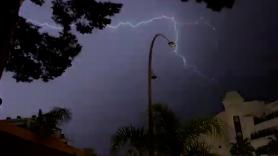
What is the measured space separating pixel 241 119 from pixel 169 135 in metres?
64.9

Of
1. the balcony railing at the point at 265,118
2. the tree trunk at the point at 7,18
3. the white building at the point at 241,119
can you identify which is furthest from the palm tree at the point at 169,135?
the white building at the point at 241,119

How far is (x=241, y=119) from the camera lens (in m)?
75.2

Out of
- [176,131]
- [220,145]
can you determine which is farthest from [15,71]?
[220,145]

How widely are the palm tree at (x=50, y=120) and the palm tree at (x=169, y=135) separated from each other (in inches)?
72.7

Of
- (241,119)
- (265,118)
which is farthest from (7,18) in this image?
(241,119)

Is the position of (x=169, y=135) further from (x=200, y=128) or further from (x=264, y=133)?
(x=264, y=133)

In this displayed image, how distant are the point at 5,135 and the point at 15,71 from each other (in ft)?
5.20

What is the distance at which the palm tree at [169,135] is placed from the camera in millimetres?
12945

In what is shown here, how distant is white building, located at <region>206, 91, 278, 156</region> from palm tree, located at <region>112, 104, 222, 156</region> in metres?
55.7

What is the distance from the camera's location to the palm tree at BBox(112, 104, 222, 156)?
12945 millimetres

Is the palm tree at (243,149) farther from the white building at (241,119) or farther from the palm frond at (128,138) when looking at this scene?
the palm frond at (128,138)

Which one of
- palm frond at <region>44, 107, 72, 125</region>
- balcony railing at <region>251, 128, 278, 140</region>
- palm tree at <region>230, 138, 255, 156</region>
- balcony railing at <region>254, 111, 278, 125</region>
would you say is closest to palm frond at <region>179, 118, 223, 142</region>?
palm frond at <region>44, 107, 72, 125</region>

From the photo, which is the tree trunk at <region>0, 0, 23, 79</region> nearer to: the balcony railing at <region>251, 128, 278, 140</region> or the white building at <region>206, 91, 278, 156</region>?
the balcony railing at <region>251, 128, 278, 140</region>

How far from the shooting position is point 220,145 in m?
75.2
